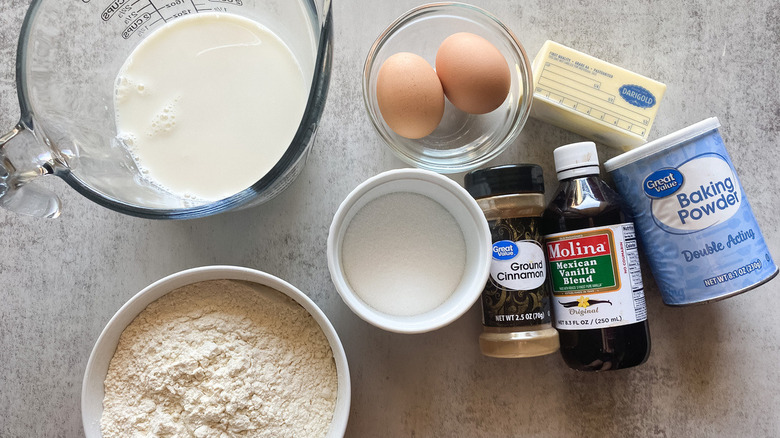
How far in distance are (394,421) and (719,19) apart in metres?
1.11

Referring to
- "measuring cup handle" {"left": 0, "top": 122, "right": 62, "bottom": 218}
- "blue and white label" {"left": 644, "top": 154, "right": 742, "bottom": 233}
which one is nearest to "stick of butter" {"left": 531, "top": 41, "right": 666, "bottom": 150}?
"blue and white label" {"left": 644, "top": 154, "right": 742, "bottom": 233}

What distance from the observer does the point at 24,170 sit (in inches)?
30.6

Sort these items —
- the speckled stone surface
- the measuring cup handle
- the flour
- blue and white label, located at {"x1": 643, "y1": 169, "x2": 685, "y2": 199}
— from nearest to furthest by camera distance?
the measuring cup handle
the flour
blue and white label, located at {"x1": 643, "y1": 169, "x2": 685, "y2": 199}
the speckled stone surface

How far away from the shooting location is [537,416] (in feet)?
3.67

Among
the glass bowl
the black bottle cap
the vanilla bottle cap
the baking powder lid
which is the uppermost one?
the glass bowl

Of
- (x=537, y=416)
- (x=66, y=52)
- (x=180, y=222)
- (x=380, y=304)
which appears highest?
(x=66, y=52)

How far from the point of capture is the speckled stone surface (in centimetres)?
111

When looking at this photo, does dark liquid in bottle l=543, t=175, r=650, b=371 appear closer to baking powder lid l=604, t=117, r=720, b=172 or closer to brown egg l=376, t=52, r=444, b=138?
baking powder lid l=604, t=117, r=720, b=172

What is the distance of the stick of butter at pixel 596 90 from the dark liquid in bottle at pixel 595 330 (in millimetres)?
137

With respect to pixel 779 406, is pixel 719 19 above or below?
above

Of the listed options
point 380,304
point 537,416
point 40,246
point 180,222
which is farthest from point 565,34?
point 40,246

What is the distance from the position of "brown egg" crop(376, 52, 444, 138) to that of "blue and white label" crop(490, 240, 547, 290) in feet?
0.88

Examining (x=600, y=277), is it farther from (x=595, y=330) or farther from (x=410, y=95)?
(x=410, y=95)

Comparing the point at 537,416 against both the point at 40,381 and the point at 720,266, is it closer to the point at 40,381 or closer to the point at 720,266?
the point at 720,266
